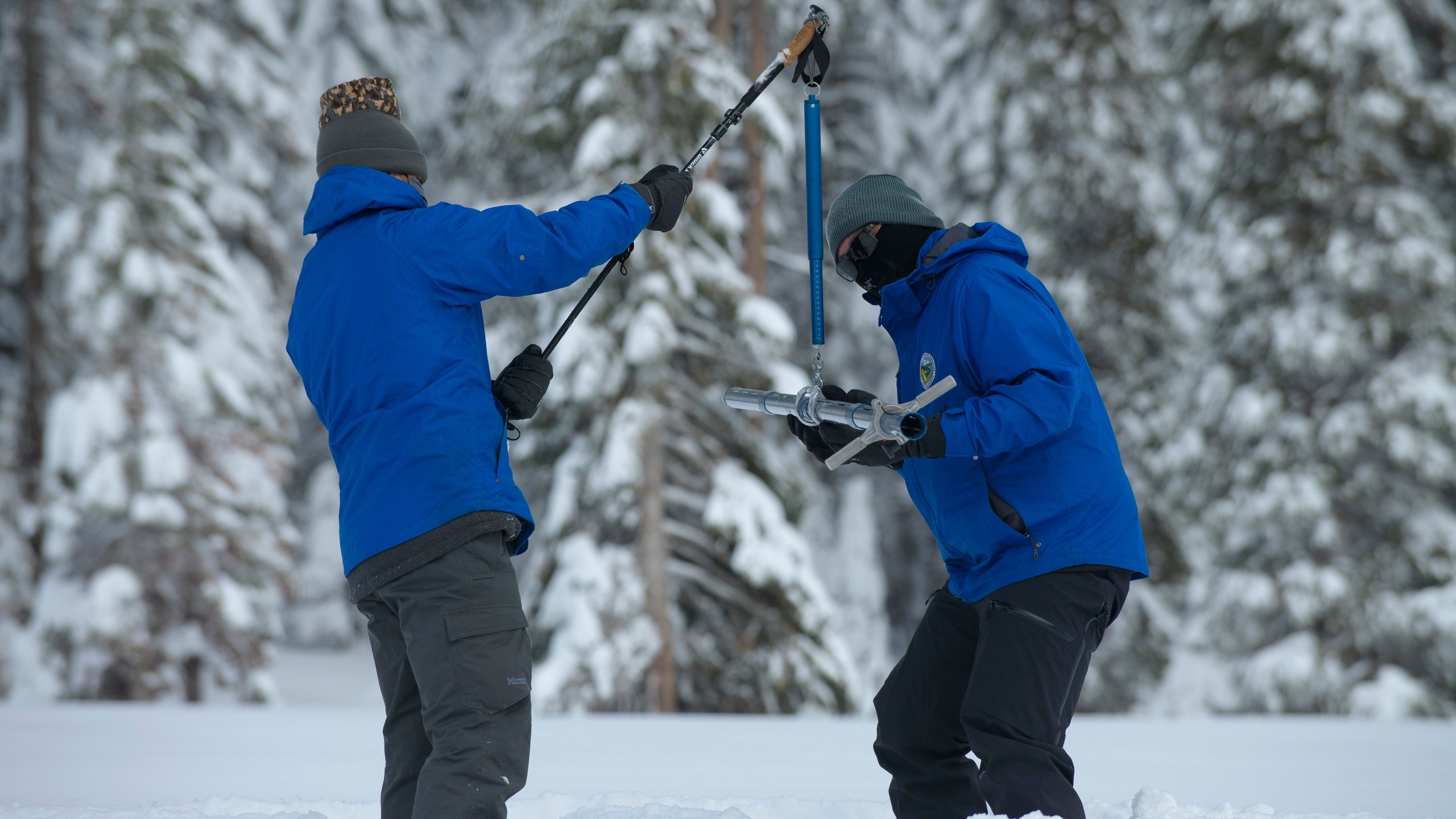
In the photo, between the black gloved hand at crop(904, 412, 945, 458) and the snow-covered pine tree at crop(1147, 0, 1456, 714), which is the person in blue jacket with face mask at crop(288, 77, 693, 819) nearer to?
the black gloved hand at crop(904, 412, 945, 458)

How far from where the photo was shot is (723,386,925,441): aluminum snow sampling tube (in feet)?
9.27

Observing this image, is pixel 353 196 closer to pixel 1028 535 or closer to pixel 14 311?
pixel 1028 535

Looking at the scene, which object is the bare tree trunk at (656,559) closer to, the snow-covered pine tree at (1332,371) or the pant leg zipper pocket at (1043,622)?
the snow-covered pine tree at (1332,371)

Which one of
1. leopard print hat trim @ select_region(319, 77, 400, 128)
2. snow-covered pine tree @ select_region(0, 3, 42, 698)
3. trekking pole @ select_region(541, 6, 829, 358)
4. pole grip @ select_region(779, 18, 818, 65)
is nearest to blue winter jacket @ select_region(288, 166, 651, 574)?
leopard print hat trim @ select_region(319, 77, 400, 128)

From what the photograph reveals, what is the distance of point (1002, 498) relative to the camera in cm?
302

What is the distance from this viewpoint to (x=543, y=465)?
1043cm

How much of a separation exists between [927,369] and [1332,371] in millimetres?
9687

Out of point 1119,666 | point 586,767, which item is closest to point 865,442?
point 586,767

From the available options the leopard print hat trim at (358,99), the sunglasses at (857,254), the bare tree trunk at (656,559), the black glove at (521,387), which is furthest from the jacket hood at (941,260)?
the bare tree trunk at (656,559)

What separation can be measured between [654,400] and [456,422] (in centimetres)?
675

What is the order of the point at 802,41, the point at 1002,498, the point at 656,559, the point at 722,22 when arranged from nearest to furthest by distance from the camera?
the point at 1002,498 < the point at 802,41 < the point at 656,559 < the point at 722,22

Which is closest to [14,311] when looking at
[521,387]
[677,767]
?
[677,767]

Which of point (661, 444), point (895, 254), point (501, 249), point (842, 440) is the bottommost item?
point (842, 440)

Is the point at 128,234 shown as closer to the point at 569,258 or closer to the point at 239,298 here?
the point at 239,298
